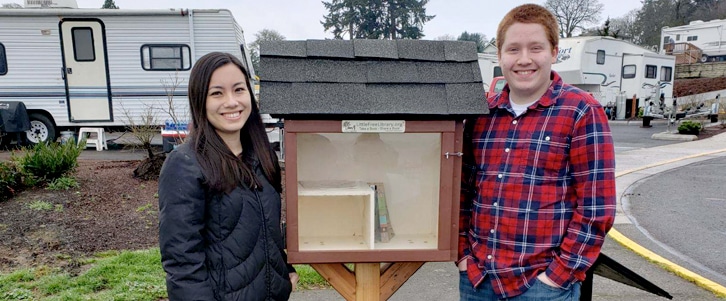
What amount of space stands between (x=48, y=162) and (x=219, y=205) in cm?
496

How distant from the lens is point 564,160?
1.54m

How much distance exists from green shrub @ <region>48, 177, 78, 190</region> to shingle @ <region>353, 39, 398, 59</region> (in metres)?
5.15

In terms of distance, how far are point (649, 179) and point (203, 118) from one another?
779cm

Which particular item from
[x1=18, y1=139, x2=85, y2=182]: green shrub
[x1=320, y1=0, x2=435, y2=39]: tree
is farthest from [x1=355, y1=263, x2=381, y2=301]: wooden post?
[x1=320, y1=0, x2=435, y2=39]: tree

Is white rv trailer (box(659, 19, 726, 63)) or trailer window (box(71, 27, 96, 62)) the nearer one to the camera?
trailer window (box(71, 27, 96, 62))

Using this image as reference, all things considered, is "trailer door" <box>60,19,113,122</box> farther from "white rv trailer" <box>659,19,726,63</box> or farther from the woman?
"white rv trailer" <box>659,19,726,63</box>

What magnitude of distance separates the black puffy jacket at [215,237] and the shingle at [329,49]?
472 millimetres

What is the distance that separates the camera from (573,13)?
1628 inches

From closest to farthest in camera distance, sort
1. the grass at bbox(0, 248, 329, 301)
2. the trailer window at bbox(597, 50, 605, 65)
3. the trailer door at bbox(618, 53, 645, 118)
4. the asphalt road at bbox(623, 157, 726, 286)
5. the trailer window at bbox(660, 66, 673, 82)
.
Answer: the grass at bbox(0, 248, 329, 301) → the asphalt road at bbox(623, 157, 726, 286) → the trailer window at bbox(597, 50, 605, 65) → the trailer door at bbox(618, 53, 645, 118) → the trailer window at bbox(660, 66, 673, 82)

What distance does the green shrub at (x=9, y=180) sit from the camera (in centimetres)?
499

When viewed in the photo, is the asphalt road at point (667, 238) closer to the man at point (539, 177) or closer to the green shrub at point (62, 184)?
the man at point (539, 177)

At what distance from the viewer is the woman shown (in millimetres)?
1534

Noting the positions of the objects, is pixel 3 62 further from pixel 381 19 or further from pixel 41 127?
pixel 381 19

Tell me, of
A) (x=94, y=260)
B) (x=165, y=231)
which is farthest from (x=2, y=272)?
(x=165, y=231)
